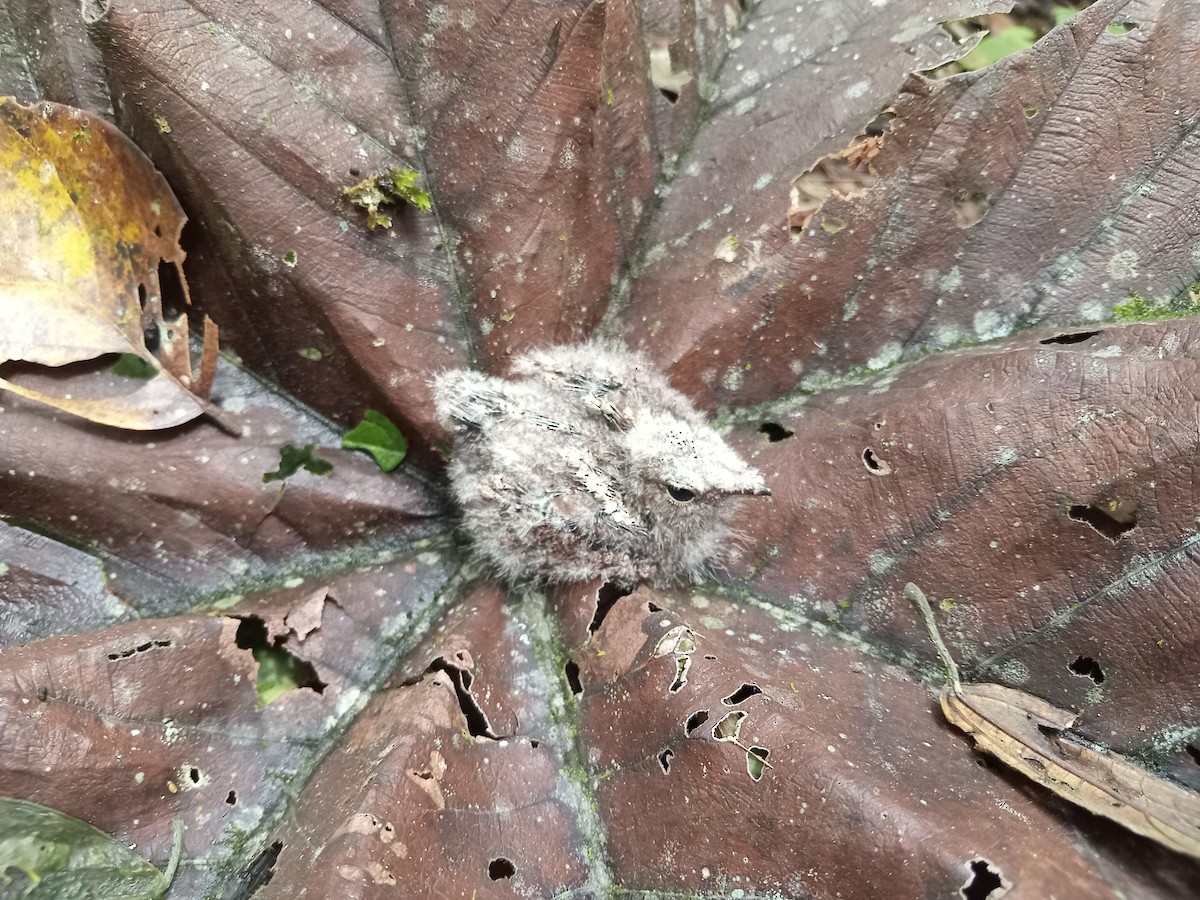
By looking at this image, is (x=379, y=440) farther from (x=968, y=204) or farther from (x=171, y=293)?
(x=968, y=204)

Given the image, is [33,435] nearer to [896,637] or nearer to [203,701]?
[203,701]

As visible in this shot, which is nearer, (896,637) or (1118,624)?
(1118,624)

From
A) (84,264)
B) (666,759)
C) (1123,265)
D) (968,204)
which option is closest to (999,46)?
(968,204)

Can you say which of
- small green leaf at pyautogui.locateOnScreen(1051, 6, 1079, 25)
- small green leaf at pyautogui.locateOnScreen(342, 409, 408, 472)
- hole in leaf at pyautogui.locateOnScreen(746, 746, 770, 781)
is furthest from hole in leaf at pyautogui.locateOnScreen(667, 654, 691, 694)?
small green leaf at pyautogui.locateOnScreen(1051, 6, 1079, 25)

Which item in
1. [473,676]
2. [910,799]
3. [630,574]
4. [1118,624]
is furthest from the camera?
[630,574]

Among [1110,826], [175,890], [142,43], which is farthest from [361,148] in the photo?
[1110,826]
